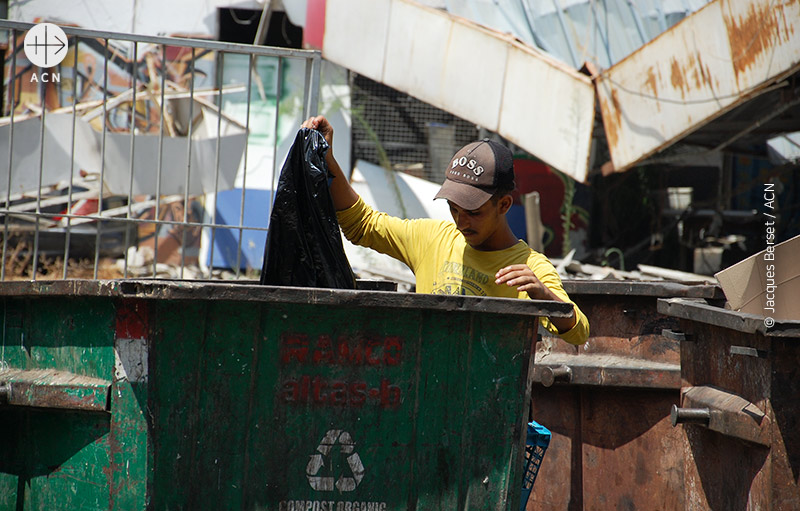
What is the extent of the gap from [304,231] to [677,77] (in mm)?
6481

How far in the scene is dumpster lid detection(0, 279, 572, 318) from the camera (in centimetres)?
221

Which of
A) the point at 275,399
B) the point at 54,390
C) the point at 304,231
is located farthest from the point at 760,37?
the point at 54,390

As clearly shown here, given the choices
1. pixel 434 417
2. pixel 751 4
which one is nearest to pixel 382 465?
pixel 434 417

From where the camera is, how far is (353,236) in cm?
327

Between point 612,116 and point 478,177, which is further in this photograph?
point 612,116

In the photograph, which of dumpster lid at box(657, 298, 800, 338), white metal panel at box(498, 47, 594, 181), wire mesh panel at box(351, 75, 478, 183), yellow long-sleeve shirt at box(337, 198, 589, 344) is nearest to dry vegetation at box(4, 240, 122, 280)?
wire mesh panel at box(351, 75, 478, 183)

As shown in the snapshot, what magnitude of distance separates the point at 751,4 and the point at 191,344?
698cm

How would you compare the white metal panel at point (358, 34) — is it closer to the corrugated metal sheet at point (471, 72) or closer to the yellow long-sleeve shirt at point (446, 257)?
the corrugated metal sheet at point (471, 72)

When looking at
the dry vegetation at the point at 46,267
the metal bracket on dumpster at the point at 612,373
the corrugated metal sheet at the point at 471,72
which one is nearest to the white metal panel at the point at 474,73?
the corrugated metal sheet at the point at 471,72

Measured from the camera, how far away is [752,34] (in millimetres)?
7520

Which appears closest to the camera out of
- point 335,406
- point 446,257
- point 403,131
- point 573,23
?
point 335,406

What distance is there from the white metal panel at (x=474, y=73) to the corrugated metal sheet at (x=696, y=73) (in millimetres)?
1339

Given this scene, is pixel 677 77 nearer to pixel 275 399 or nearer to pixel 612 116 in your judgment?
pixel 612 116

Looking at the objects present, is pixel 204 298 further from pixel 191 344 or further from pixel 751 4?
pixel 751 4
